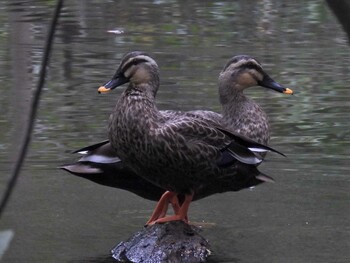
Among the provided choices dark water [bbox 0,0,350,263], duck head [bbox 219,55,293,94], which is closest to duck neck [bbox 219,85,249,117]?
duck head [bbox 219,55,293,94]

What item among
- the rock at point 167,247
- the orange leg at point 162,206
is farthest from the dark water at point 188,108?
the orange leg at point 162,206

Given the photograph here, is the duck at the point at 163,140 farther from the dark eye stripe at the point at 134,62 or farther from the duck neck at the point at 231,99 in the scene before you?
the duck neck at the point at 231,99

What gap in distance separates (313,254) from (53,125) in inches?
139

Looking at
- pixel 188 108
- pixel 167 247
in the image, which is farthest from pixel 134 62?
pixel 188 108

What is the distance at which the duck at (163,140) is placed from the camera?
5254 millimetres

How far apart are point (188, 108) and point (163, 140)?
363 centimetres

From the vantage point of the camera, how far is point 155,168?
524 cm

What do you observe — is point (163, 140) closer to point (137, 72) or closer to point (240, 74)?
point (137, 72)

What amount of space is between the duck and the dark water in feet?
1.49

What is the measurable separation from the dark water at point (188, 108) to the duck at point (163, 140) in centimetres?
45

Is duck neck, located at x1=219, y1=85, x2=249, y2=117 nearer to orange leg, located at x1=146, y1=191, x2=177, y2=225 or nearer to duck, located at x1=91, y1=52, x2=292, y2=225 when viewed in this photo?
duck, located at x1=91, y1=52, x2=292, y2=225

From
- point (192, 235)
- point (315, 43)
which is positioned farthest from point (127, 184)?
point (315, 43)

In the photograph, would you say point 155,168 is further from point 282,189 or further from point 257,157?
point 282,189

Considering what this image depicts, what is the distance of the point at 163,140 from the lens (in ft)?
17.2
